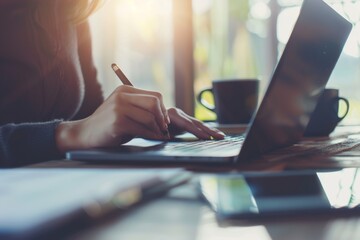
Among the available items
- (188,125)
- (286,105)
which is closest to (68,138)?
(188,125)

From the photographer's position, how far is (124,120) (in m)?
0.72

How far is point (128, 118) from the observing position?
0.73 metres

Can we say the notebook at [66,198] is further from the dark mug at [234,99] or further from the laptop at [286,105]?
the dark mug at [234,99]

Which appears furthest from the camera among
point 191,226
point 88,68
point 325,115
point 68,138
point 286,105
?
point 88,68

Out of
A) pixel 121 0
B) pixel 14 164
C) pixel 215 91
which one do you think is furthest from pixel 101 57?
pixel 14 164

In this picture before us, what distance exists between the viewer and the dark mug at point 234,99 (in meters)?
1.12

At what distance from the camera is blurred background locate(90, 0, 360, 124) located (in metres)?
2.80

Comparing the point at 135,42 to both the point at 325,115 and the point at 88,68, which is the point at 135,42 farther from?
the point at 325,115

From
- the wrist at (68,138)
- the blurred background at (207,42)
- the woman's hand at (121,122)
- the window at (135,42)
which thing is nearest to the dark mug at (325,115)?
the woman's hand at (121,122)

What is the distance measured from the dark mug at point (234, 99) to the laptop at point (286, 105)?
27cm

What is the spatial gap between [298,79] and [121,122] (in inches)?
10.8

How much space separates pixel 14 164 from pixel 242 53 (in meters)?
2.77

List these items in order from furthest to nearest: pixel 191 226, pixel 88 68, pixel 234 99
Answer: pixel 88 68 → pixel 234 99 → pixel 191 226

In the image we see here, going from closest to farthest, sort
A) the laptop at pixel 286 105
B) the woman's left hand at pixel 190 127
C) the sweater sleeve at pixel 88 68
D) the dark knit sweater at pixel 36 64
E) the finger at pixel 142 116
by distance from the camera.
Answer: the laptop at pixel 286 105 < the finger at pixel 142 116 < the woman's left hand at pixel 190 127 < the dark knit sweater at pixel 36 64 < the sweater sleeve at pixel 88 68
